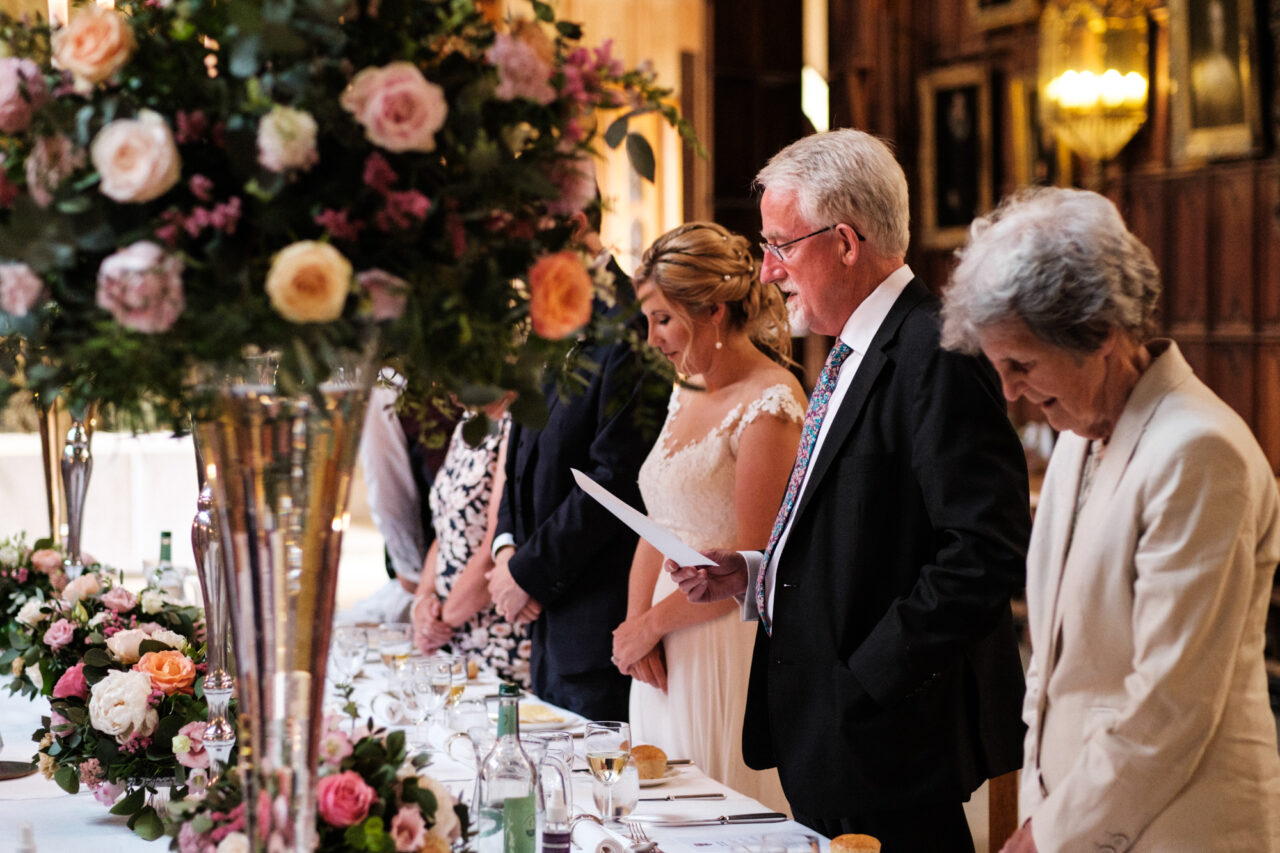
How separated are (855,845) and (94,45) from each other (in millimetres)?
1327

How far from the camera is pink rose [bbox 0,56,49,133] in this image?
1228mm

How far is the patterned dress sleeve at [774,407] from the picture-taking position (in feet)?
9.59

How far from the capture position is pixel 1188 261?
8359 millimetres

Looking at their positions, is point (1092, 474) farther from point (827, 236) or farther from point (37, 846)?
point (37, 846)

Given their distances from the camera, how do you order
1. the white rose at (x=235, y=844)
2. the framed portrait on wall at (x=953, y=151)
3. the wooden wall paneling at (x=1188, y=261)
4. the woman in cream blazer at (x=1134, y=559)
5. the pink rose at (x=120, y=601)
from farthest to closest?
the framed portrait on wall at (x=953, y=151), the wooden wall paneling at (x=1188, y=261), the pink rose at (x=120, y=601), the woman in cream blazer at (x=1134, y=559), the white rose at (x=235, y=844)

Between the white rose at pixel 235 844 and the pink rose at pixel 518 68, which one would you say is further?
the white rose at pixel 235 844

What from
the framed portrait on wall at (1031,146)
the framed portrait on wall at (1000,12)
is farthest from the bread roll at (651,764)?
the framed portrait on wall at (1000,12)

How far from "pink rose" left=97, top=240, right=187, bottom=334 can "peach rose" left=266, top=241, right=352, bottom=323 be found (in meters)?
0.09

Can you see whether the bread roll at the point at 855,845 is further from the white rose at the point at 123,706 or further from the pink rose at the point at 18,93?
the pink rose at the point at 18,93

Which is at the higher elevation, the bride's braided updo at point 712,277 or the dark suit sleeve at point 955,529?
the bride's braided updo at point 712,277

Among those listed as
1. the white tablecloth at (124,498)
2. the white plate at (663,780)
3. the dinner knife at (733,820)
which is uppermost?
the dinner knife at (733,820)

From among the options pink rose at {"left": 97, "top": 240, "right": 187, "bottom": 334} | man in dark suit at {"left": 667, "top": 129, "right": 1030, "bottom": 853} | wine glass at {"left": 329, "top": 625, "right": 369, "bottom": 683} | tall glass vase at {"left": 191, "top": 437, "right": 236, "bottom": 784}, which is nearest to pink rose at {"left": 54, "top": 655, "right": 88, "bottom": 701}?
tall glass vase at {"left": 191, "top": 437, "right": 236, "bottom": 784}

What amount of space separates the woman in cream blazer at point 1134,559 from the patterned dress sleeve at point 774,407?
100 cm

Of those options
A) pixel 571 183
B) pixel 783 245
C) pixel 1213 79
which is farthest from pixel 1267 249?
pixel 571 183
